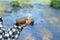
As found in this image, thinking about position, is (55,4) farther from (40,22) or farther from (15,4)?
(15,4)


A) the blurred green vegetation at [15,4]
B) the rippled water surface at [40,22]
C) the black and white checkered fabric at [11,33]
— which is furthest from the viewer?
the blurred green vegetation at [15,4]

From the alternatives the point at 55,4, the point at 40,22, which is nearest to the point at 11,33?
the point at 40,22

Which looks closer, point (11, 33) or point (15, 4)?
point (11, 33)

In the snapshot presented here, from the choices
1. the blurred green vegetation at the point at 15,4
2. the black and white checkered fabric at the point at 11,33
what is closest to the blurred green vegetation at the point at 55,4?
the blurred green vegetation at the point at 15,4

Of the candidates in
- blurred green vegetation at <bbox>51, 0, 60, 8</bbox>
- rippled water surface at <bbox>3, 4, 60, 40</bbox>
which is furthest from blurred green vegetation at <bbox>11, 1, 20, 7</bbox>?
blurred green vegetation at <bbox>51, 0, 60, 8</bbox>

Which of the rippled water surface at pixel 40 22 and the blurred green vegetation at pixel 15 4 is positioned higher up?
the blurred green vegetation at pixel 15 4

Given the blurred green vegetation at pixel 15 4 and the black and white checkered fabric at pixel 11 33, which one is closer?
the black and white checkered fabric at pixel 11 33

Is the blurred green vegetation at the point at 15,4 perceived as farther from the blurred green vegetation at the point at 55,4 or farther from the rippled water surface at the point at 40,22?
the blurred green vegetation at the point at 55,4

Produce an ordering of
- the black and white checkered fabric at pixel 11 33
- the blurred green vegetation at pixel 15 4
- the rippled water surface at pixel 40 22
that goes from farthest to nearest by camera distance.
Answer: the blurred green vegetation at pixel 15 4, the rippled water surface at pixel 40 22, the black and white checkered fabric at pixel 11 33

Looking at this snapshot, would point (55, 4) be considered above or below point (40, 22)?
above

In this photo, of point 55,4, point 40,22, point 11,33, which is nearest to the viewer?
point 11,33

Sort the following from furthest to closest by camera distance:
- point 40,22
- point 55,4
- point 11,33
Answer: point 55,4
point 40,22
point 11,33

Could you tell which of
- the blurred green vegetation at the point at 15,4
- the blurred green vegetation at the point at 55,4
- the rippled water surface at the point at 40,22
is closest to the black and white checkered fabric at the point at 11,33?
the rippled water surface at the point at 40,22

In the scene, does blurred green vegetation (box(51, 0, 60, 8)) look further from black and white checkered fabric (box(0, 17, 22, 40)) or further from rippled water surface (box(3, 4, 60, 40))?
black and white checkered fabric (box(0, 17, 22, 40))
